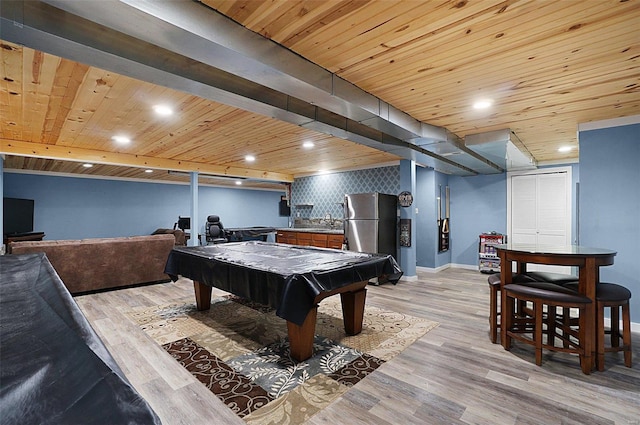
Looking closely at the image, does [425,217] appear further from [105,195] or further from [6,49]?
[105,195]

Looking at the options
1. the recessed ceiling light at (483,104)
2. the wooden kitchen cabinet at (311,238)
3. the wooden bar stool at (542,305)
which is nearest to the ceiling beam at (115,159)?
the wooden kitchen cabinet at (311,238)

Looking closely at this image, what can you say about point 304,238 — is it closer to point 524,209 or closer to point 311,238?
point 311,238

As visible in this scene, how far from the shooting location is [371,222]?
5.67 meters

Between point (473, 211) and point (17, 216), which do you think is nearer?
point (17, 216)

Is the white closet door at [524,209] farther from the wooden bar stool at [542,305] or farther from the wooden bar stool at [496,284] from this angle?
the wooden bar stool at [542,305]

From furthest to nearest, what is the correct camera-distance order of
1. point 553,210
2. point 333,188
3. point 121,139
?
point 333,188 → point 553,210 → point 121,139

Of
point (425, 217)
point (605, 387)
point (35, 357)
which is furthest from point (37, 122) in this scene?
point (425, 217)

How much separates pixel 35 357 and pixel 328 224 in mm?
7321

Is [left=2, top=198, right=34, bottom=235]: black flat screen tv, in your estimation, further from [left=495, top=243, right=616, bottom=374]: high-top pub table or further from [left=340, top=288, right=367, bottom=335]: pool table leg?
[left=495, top=243, right=616, bottom=374]: high-top pub table

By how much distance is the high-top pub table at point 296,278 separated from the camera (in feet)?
7.76

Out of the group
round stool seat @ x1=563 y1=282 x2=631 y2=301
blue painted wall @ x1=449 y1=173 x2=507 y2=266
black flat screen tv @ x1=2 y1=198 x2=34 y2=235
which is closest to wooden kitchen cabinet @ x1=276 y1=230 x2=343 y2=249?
blue painted wall @ x1=449 y1=173 x2=507 y2=266

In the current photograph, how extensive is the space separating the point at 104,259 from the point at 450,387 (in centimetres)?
531

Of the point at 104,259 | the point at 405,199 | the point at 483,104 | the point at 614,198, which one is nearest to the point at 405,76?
the point at 483,104

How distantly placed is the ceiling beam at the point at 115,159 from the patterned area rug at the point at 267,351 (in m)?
3.44
